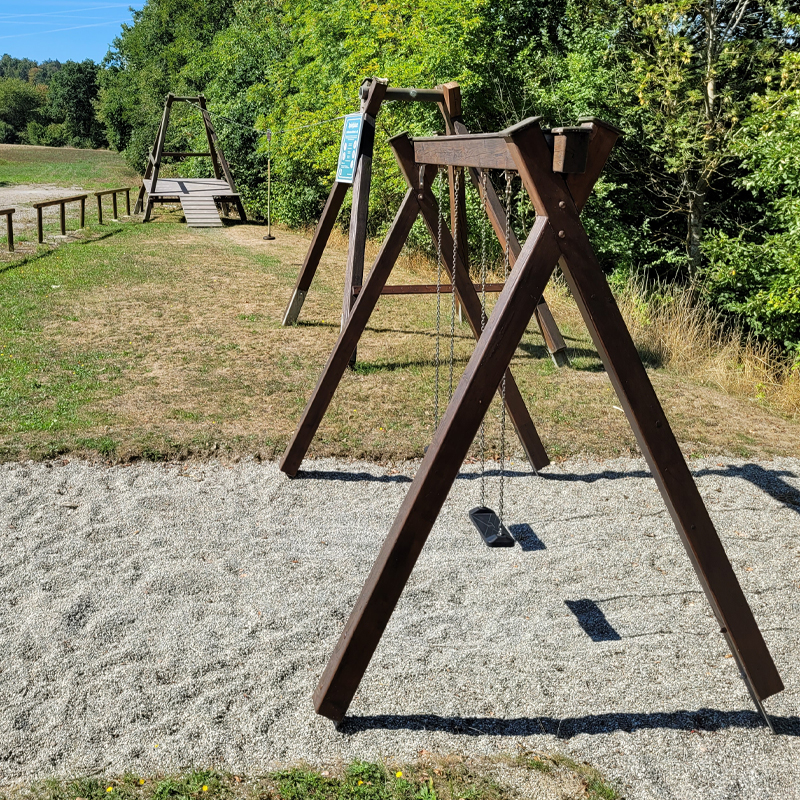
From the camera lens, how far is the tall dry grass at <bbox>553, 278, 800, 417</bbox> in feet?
26.3

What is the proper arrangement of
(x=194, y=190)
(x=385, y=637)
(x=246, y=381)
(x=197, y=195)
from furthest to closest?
1. (x=194, y=190)
2. (x=197, y=195)
3. (x=246, y=381)
4. (x=385, y=637)

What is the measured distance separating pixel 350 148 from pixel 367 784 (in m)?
6.46

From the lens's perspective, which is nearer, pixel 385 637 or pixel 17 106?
pixel 385 637

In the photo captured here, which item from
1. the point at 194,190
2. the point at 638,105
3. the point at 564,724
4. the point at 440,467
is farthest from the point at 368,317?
the point at 194,190

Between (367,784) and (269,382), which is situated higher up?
(269,382)

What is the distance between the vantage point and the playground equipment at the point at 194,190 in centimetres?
1883

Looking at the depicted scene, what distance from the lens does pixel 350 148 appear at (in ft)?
25.6

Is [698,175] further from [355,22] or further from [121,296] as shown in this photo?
[121,296]

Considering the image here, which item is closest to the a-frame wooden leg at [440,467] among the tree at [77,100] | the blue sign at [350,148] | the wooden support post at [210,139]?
the blue sign at [350,148]

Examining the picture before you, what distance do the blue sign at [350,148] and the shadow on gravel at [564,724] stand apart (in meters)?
5.91

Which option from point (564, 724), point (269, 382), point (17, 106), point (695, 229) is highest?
point (17, 106)

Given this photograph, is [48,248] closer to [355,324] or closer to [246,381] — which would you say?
[246,381]

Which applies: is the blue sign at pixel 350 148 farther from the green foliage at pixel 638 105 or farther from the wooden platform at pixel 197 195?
the wooden platform at pixel 197 195

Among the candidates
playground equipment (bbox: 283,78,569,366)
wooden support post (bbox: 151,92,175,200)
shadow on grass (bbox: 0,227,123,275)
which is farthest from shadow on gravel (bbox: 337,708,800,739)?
wooden support post (bbox: 151,92,175,200)
